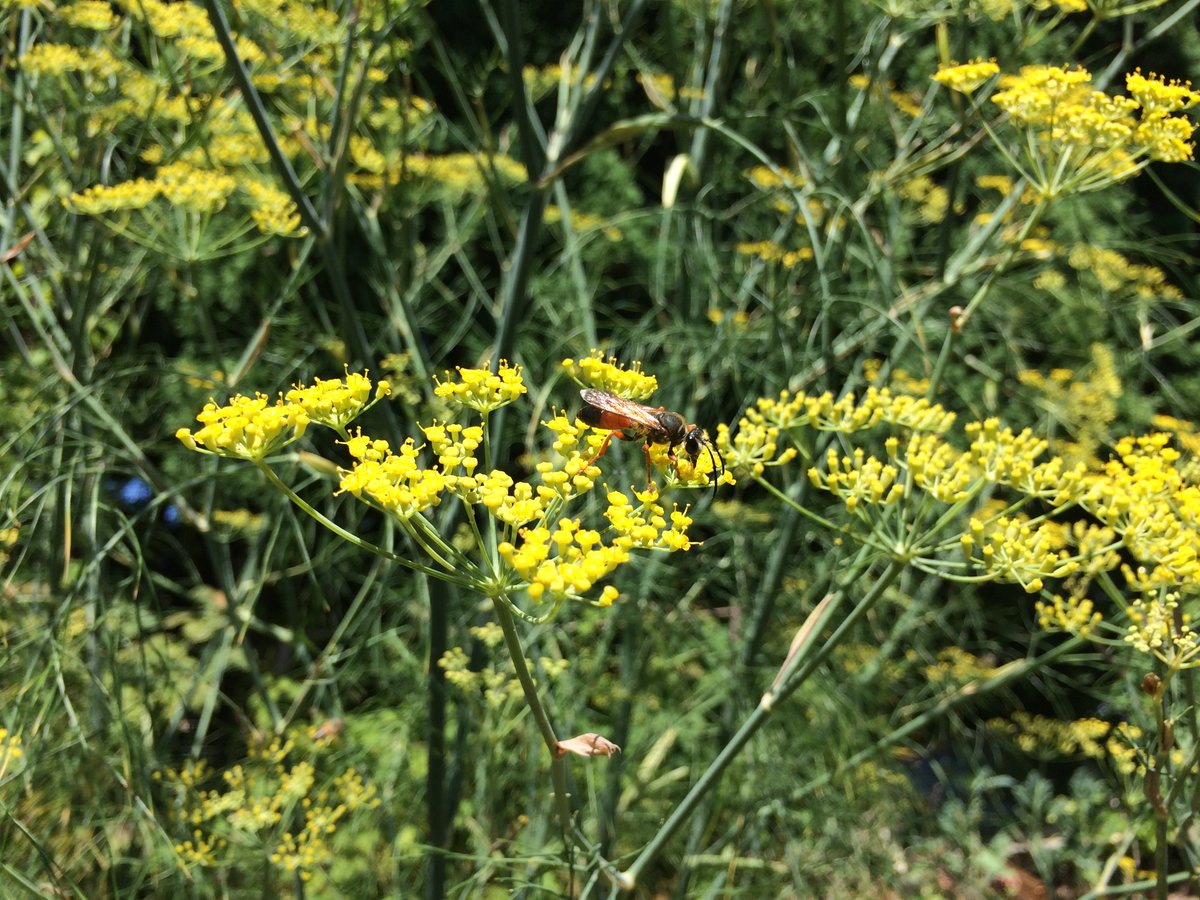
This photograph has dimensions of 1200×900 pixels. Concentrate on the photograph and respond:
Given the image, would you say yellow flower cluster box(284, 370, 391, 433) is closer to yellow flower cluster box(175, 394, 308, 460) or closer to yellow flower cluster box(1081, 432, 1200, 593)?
yellow flower cluster box(175, 394, 308, 460)

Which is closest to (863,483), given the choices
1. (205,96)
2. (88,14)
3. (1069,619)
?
(1069,619)

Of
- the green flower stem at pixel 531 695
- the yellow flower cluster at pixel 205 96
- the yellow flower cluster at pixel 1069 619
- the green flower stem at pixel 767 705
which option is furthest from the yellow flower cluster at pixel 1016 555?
the yellow flower cluster at pixel 205 96

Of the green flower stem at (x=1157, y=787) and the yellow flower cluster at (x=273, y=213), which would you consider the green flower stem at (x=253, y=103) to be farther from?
the green flower stem at (x=1157, y=787)

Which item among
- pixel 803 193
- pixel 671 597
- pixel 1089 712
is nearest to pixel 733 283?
pixel 671 597

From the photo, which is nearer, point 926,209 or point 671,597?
point 671,597

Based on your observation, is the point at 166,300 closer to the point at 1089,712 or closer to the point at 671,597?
the point at 671,597

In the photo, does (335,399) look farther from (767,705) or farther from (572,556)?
(767,705)
